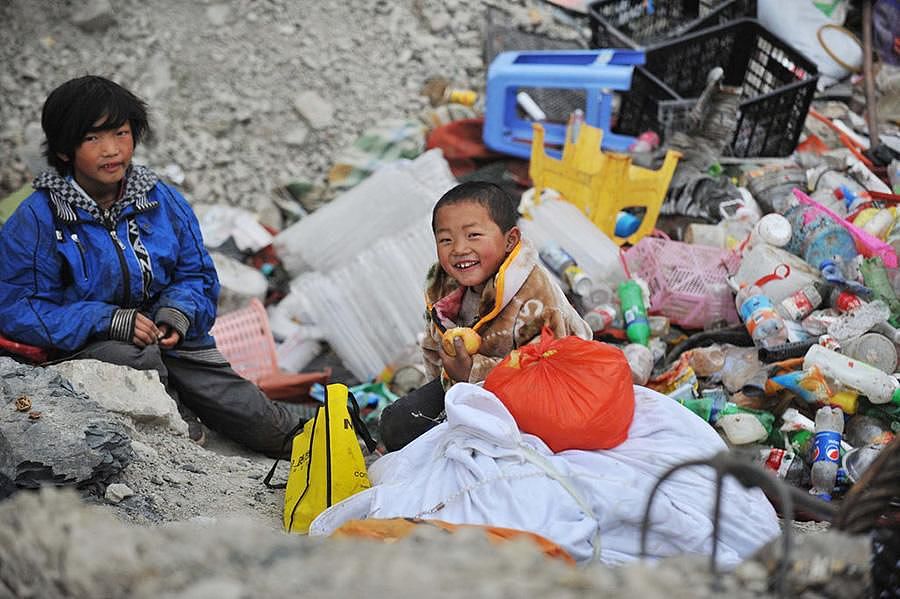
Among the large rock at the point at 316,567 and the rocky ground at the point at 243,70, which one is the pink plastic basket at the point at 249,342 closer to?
the rocky ground at the point at 243,70

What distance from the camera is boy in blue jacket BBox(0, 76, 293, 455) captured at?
3.68m

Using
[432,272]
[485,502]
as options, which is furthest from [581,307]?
[485,502]

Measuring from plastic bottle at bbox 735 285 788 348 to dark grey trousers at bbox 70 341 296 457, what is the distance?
2.16 m

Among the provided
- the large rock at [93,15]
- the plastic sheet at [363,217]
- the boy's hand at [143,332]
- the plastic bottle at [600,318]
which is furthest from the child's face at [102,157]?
the large rock at [93,15]

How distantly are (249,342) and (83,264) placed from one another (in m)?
1.44

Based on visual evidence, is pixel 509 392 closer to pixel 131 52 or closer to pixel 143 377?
pixel 143 377

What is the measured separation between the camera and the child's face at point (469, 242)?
10.7ft

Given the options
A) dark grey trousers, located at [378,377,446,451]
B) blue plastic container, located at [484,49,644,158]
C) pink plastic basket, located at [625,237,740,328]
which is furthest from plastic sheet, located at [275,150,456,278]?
dark grey trousers, located at [378,377,446,451]

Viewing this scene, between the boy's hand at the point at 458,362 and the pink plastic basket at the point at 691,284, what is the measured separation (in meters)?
1.81

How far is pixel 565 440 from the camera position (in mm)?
2799

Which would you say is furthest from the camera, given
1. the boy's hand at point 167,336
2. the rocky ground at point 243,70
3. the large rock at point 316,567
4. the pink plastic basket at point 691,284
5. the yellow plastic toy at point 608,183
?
the rocky ground at point 243,70

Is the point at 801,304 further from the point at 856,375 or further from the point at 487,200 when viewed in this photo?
the point at 487,200

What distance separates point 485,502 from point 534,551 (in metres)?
0.97

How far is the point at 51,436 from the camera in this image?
286 centimetres
